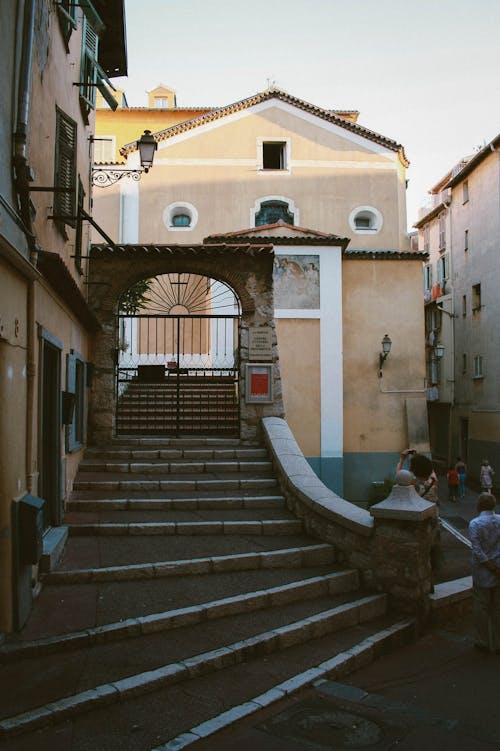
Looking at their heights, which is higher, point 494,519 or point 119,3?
point 119,3

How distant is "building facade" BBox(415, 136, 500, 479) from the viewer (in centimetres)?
2652

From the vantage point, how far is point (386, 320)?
68.8ft

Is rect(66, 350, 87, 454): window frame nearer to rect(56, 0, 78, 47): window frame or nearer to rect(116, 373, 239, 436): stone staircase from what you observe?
rect(116, 373, 239, 436): stone staircase

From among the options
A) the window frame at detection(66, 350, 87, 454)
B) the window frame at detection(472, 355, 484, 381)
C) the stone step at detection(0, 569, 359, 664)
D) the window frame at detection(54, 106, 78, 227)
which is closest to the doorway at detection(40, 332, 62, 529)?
the window frame at detection(66, 350, 87, 454)

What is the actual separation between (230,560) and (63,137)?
19.1 feet

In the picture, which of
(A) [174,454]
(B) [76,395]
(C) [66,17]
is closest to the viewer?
(C) [66,17]

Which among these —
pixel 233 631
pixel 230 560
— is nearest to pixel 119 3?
pixel 230 560

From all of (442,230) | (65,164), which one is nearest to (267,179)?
(442,230)

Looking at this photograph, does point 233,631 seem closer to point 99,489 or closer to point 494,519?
point 494,519

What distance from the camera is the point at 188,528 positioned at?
796 cm

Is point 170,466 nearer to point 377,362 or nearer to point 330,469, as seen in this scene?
point 330,469

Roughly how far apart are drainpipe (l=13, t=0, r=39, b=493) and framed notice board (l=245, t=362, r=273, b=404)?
18.0 ft

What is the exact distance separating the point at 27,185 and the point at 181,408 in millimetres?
8143

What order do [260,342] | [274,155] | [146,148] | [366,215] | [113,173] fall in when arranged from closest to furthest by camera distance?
[146,148] < [260,342] < [113,173] < [366,215] < [274,155]
